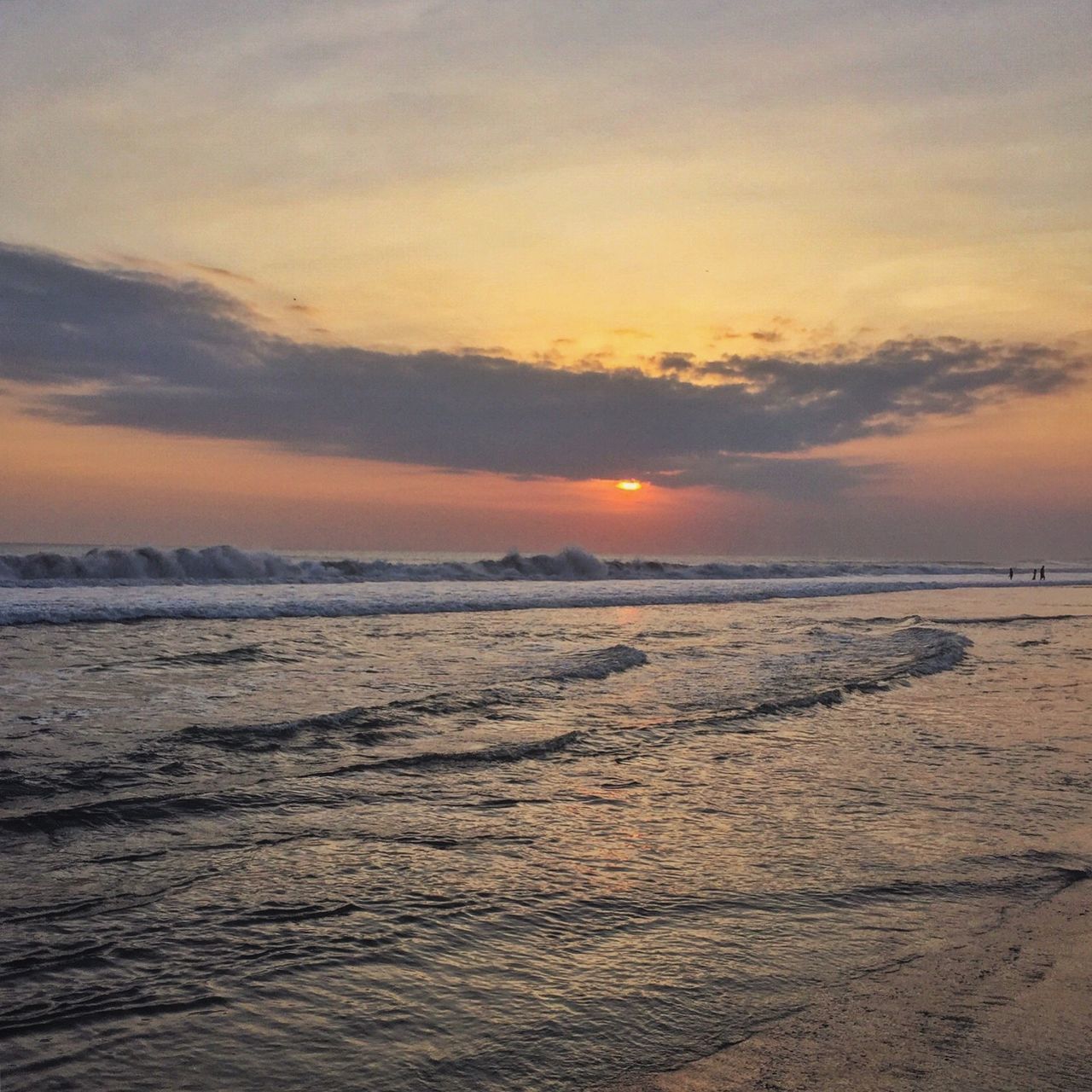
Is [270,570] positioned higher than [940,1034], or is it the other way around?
[270,570]

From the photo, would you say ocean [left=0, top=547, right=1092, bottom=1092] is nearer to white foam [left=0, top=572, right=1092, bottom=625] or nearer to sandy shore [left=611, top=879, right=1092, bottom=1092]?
sandy shore [left=611, top=879, right=1092, bottom=1092]

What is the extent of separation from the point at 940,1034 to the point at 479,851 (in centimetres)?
291

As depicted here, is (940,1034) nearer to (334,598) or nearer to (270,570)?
(334,598)

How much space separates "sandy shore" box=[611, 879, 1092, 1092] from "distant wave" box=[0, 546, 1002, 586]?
108 ft

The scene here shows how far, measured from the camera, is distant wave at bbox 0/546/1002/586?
34059 millimetres

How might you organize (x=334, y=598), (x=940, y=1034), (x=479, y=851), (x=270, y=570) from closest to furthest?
(x=940, y=1034), (x=479, y=851), (x=334, y=598), (x=270, y=570)

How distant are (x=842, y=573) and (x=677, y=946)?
7126cm

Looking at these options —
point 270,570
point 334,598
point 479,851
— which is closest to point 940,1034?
point 479,851

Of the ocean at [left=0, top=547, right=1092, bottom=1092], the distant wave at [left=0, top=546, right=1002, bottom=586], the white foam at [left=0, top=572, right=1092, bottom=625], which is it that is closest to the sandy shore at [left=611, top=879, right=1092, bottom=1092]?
the ocean at [left=0, top=547, right=1092, bottom=1092]

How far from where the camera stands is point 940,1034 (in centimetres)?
357

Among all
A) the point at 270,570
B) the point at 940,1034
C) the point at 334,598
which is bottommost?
the point at 940,1034

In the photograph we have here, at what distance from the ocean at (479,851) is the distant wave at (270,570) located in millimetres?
20874

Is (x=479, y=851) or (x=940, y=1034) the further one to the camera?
(x=479, y=851)

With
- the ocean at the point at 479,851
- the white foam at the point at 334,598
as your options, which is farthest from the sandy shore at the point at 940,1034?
the white foam at the point at 334,598
